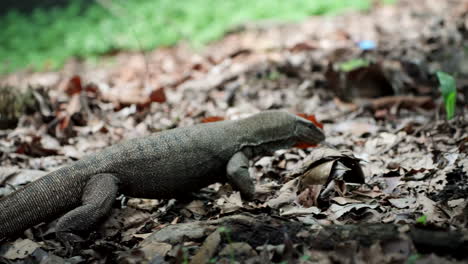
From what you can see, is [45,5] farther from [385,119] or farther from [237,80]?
[385,119]

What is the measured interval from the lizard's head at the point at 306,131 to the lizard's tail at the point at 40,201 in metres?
2.19

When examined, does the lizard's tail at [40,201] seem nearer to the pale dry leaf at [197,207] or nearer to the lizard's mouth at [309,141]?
the pale dry leaf at [197,207]

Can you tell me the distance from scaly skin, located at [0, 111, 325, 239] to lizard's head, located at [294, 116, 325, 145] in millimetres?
10

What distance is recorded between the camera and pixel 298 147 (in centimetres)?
470

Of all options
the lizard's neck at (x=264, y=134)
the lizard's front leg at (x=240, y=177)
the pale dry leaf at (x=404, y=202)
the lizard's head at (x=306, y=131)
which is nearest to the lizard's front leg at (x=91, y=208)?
the lizard's front leg at (x=240, y=177)

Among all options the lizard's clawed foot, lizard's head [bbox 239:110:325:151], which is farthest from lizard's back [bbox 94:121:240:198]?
the lizard's clawed foot

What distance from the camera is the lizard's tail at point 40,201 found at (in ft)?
11.4

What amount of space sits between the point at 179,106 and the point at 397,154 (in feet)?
10.4

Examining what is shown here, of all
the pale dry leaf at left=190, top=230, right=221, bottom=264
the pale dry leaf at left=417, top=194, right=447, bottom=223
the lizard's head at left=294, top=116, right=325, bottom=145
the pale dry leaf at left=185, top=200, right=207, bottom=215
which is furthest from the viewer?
the lizard's head at left=294, top=116, right=325, bottom=145

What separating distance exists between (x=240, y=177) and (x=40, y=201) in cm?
168

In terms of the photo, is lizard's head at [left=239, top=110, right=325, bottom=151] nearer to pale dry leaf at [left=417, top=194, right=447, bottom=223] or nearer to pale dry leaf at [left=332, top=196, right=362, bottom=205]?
pale dry leaf at [left=332, top=196, right=362, bottom=205]

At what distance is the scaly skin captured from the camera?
3525 millimetres

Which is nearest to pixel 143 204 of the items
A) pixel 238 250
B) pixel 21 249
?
pixel 21 249

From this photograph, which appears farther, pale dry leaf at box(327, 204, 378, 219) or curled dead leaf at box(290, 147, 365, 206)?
curled dead leaf at box(290, 147, 365, 206)
